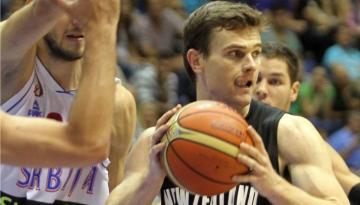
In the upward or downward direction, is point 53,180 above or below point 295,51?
above

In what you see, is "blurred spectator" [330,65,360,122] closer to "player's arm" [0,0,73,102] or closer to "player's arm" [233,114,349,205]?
"player's arm" [233,114,349,205]

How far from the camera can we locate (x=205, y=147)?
332 cm

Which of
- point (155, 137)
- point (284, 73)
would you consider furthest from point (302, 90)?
point (155, 137)

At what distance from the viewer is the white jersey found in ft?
12.9

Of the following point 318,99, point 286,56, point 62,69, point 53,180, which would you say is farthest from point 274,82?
point 318,99

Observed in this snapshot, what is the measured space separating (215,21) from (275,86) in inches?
55.9

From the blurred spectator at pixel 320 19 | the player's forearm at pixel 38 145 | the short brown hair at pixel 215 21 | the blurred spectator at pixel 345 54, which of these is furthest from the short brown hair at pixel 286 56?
the blurred spectator at pixel 320 19

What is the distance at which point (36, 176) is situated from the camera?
3.96m

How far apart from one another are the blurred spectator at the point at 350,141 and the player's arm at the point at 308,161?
3.80 m

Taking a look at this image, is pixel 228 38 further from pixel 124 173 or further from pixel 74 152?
pixel 74 152

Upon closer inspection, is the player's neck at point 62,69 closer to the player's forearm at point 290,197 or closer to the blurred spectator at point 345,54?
the player's forearm at point 290,197

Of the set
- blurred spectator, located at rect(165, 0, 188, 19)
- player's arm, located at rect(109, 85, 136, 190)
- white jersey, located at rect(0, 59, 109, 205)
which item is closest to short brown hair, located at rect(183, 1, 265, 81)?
player's arm, located at rect(109, 85, 136, 190)

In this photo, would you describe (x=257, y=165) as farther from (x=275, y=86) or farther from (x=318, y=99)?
(x=318, y=99)

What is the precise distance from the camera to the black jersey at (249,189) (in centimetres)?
394
